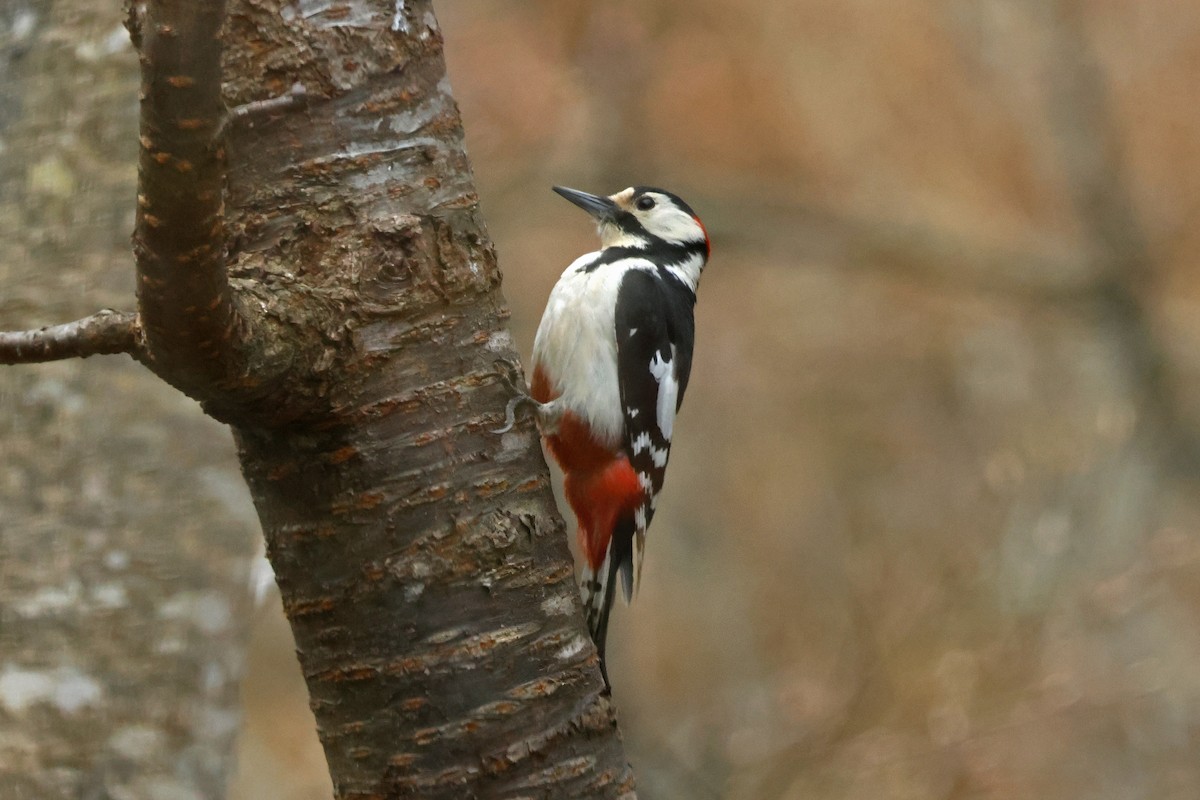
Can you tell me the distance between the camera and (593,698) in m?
2.04

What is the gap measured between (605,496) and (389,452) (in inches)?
61.0

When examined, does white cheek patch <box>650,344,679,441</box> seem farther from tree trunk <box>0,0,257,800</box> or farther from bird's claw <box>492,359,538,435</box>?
bird's claw <box>492,359,538,435</box>

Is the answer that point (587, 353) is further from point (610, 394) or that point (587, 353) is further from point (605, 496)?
point (605, 496)

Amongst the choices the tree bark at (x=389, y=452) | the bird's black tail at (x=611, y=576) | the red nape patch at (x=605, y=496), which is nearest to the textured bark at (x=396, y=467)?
the tree bark at (x=389, y=452)

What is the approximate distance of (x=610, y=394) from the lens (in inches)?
134

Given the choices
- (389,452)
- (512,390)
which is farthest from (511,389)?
(389,452)

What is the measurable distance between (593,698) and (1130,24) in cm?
605

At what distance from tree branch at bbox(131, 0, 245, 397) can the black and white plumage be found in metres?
1.67

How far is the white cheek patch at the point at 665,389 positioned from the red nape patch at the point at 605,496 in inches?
8.1

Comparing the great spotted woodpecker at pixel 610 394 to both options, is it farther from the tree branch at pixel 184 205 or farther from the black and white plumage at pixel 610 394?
the tree branch at pixel 184 205

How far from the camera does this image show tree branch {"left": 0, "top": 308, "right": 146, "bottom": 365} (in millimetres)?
1578

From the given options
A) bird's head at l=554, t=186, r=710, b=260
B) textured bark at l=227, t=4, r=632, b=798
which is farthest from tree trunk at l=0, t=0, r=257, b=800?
textured bark at l=227, t=4, r=632, b=798

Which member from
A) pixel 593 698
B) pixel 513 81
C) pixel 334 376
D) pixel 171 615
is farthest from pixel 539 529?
pixel 513 81

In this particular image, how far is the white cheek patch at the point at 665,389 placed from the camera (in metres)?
3.55
